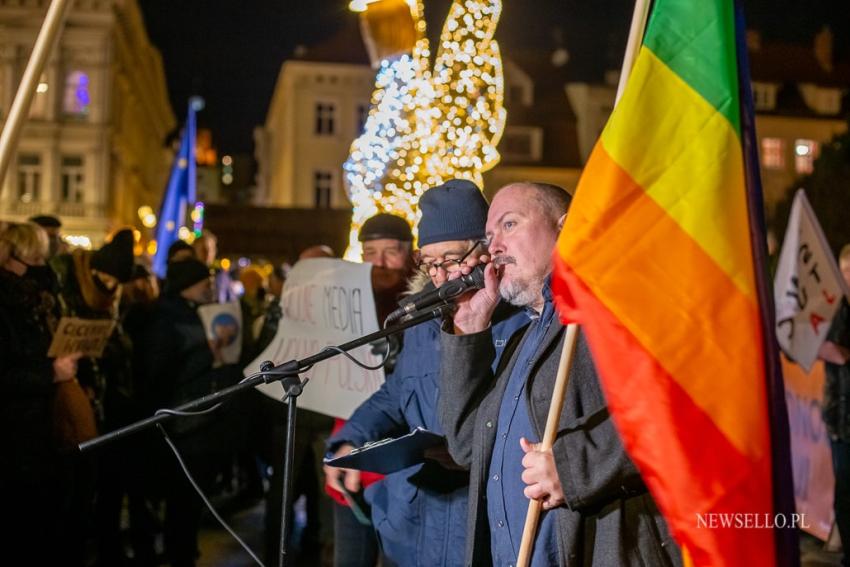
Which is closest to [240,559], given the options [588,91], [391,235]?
[391,235]

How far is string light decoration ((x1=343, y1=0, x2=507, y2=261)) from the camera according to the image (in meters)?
11.2

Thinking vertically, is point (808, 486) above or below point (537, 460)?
below

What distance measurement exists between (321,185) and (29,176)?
1548 cm

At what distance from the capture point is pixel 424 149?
11.3 metres

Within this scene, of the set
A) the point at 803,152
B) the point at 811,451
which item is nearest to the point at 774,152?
the point at 803,152

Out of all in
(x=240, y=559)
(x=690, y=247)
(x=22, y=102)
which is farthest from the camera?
(x=240, y=559)

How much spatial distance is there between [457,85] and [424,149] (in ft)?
2.67

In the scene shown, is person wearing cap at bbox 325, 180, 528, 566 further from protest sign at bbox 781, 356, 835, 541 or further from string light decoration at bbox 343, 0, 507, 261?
string light decoration at bbox 343, 0, 507, 261

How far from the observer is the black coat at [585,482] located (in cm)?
280

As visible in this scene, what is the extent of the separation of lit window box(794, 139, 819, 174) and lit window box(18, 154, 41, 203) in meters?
39.1

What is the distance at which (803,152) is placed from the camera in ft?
168

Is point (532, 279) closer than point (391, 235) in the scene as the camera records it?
Yes

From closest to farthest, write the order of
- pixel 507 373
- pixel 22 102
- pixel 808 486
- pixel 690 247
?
pixel 690 247, pixel 22 102, pixel 507 373, pixel 808 486

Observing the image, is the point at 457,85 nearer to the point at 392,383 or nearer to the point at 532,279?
the point at 392,383
